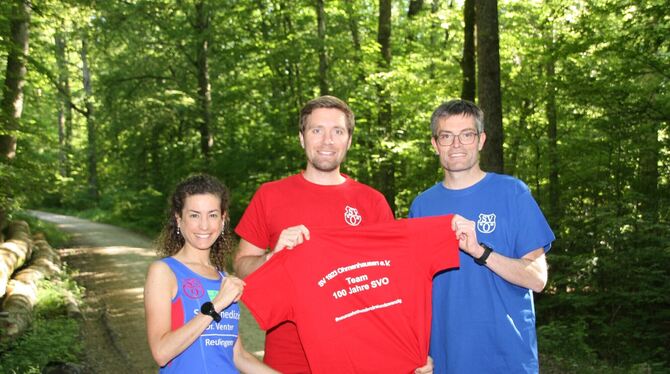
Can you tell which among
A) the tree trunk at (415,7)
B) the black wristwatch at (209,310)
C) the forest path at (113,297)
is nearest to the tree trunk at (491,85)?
the forest path at (113,297)

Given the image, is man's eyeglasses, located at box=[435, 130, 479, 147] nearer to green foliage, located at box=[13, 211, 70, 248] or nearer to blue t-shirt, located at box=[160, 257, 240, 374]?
blue t-shirt, located at box=[160, 257, 240, 374]

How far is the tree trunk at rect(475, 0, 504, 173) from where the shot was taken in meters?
9.12

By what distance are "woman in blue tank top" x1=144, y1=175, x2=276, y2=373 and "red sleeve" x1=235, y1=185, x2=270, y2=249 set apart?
6.9 inches

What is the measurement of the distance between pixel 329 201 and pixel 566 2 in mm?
13470

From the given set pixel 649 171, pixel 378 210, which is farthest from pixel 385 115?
pixel 378 210

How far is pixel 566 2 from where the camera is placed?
14609 millimetres

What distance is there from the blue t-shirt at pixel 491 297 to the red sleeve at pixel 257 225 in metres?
1.11

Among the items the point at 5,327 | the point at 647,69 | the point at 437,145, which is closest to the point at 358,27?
the point at 647,69

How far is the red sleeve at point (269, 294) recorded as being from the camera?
10.3 feet

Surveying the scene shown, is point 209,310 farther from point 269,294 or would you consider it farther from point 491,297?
point 491,297

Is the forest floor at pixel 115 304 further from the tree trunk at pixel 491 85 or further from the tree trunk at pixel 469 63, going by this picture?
the tree trunk at pixel 469 63

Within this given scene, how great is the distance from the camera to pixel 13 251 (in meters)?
12.8

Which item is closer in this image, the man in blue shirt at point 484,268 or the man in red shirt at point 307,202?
the man in blue shirt at point 484,268

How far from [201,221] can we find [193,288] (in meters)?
0.37
